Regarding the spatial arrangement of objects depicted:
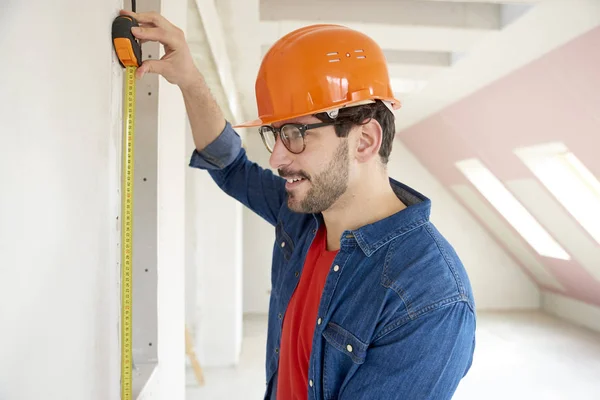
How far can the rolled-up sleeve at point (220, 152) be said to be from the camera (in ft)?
5.01

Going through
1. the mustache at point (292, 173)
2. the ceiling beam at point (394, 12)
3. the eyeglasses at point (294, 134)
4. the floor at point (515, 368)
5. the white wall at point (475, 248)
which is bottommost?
the floor at point (515, 368)

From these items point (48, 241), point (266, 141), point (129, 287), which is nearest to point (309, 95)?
point (266, 141)

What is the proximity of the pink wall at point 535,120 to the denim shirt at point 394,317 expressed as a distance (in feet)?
8.46

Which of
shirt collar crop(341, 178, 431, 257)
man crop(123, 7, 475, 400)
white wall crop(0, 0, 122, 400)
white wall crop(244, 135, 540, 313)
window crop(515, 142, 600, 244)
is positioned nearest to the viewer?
white wall crop(0, 0, 122, 400)

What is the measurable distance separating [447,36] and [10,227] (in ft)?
11.3

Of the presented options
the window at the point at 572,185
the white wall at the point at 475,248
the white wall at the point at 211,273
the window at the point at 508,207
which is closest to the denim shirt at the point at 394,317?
the white wall at the point at 211,273

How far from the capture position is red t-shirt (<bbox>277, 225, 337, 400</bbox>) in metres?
1.34

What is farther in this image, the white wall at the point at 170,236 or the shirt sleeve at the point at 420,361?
the white wall at the point at 170,236

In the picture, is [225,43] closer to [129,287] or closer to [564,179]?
[129,287]

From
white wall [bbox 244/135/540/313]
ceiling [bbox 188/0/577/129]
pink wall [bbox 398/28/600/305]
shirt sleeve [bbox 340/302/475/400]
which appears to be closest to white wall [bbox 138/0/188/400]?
shirt sleeve [bbox 340/302/475/400]

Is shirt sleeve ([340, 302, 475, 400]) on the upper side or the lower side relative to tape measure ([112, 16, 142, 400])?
lower

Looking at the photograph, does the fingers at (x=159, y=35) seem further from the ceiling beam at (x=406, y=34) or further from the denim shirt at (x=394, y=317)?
the ceiling beam at (x=406, y=34)

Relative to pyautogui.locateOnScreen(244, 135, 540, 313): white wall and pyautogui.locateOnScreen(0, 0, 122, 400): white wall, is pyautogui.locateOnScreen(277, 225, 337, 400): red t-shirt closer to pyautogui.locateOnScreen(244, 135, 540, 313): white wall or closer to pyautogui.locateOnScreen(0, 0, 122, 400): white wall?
pyautogui.locateOnScreen(0, 0, 122, 400): white wall

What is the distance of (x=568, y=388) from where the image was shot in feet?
15.0
